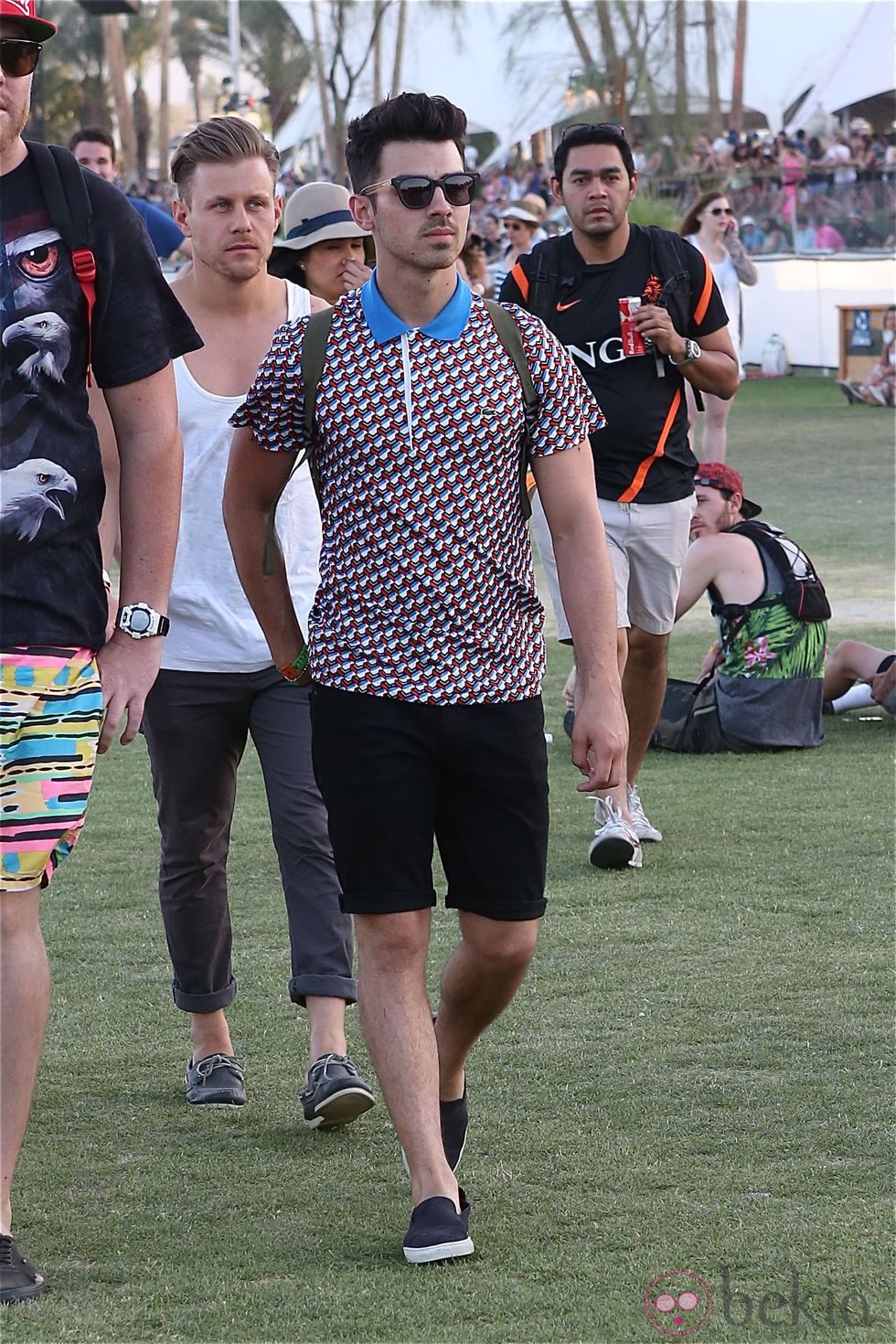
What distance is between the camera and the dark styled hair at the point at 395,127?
3670 millimetres

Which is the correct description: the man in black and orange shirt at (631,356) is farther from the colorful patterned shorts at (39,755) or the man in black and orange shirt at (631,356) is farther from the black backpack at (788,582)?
the colorful patterned shorts at (39,755)

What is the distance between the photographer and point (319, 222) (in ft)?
19.5

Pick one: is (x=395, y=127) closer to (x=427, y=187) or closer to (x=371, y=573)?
(x=427, y=187)

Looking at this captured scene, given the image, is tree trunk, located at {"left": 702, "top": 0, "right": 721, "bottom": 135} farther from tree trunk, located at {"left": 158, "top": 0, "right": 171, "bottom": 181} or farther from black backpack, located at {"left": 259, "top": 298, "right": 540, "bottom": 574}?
black backpack, located at {"left": 259, "top": 298, "right": 540, "bottom": 574}

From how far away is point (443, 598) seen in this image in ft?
11.8

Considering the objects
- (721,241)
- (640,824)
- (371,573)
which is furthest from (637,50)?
(371,573)

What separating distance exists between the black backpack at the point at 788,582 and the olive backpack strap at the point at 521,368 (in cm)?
446

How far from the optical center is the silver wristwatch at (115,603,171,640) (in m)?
3.60

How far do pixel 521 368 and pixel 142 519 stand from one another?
77 centimetres

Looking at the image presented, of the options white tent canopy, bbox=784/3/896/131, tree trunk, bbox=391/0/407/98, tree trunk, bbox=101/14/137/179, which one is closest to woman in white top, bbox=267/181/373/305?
white tent canopy, bbox=784/3/896/131

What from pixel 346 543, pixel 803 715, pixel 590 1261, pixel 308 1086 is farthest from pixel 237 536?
pixel 803 715

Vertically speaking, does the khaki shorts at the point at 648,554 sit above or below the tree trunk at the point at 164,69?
below

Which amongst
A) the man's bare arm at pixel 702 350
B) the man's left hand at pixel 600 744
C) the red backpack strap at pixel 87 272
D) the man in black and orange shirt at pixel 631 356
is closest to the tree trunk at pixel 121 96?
the man in black and orange shirt at pixel 631 356

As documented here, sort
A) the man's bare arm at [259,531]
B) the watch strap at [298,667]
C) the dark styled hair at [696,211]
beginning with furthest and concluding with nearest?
the dark styled hair at [696,211] < the watch strap at [298,667] < the man's bare arm at [259,531]
